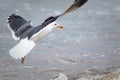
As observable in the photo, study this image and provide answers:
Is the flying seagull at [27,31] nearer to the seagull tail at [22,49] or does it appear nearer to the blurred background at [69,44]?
the seagull tail at [22,49]

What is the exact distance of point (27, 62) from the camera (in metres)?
8.36

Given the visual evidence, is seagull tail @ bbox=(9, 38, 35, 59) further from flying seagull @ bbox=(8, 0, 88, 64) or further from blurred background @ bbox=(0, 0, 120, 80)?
blurred background @ bbox=(0, 0, 120, 80)

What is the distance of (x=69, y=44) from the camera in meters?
9.28

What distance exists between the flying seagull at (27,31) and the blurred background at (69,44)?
0.66 metres

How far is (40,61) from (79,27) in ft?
6.92

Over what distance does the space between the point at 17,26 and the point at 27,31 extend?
569mm

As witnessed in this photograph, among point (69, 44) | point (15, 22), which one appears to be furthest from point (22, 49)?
point (69, 44)

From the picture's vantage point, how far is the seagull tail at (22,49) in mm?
6605

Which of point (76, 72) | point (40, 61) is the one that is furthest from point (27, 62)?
point (76, 72)

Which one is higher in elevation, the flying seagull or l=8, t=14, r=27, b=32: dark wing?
l=8, t=14, r=27, b=32: dark wing

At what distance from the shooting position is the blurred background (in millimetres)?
7961

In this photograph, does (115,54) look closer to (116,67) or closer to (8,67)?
(116,67)

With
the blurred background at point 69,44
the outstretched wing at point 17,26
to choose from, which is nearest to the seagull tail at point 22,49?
the outstretched wing at point 17,26

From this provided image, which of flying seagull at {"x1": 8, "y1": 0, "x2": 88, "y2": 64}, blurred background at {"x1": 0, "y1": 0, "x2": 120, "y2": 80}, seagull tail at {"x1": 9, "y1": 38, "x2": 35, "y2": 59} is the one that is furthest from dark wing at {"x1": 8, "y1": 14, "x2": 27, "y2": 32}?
seagull tail at {"x1": 9, "y1": 38, "x2": 35, "y2": 59}
